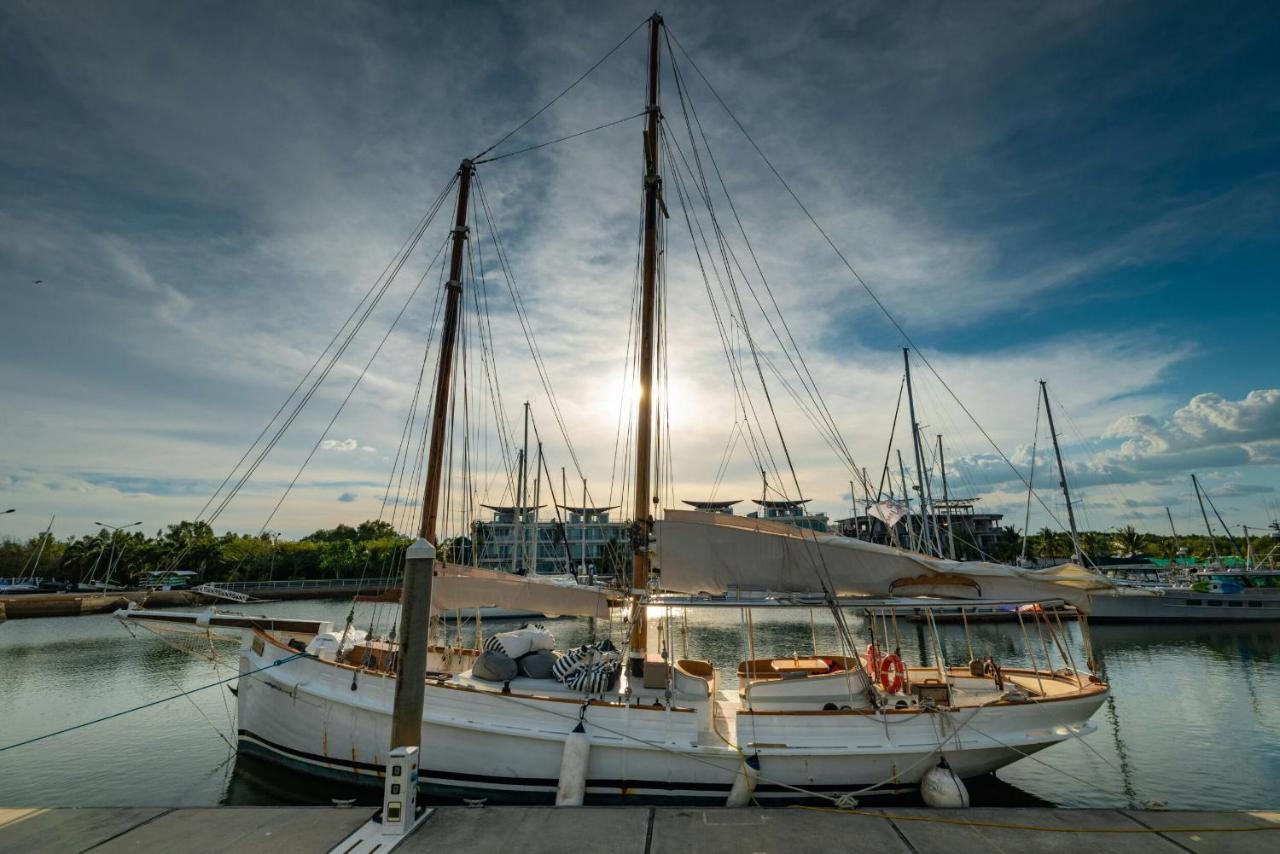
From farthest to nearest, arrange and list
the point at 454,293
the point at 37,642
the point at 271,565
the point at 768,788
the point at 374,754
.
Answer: the point at 271,565 → the point at 37,642 → the point at 454,293 → the point at 374,754 → the point at 768,788

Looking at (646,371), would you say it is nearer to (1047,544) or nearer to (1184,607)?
(1184,607)

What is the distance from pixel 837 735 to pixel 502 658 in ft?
23.2

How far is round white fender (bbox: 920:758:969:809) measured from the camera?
1028 centimetres

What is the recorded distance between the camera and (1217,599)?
141ft

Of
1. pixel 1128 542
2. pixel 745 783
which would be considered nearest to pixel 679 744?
pixel 745 783

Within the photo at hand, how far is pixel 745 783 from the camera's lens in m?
10.4

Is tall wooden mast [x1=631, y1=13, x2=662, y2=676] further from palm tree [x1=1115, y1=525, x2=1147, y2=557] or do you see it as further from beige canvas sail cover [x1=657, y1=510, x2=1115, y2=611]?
palm tree [x1=1115, y1=525, x2=1147, y2=557]

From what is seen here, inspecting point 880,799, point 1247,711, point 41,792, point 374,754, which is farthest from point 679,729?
point 1247,711

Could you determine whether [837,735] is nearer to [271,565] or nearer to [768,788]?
[768,788]

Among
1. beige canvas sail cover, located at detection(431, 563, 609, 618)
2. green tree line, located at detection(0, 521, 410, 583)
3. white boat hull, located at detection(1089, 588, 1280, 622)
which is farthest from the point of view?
green tree line, located at detection(0, 521, 410, 583)

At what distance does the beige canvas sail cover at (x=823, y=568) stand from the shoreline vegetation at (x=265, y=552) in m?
55.1

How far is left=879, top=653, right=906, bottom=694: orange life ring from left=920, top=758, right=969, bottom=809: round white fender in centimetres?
182

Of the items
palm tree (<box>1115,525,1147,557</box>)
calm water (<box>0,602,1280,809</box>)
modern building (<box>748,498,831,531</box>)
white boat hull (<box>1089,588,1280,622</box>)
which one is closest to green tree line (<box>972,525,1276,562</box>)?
palm tree (<box>1115,525,1147,557</box>)

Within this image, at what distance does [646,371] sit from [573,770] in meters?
9.19
